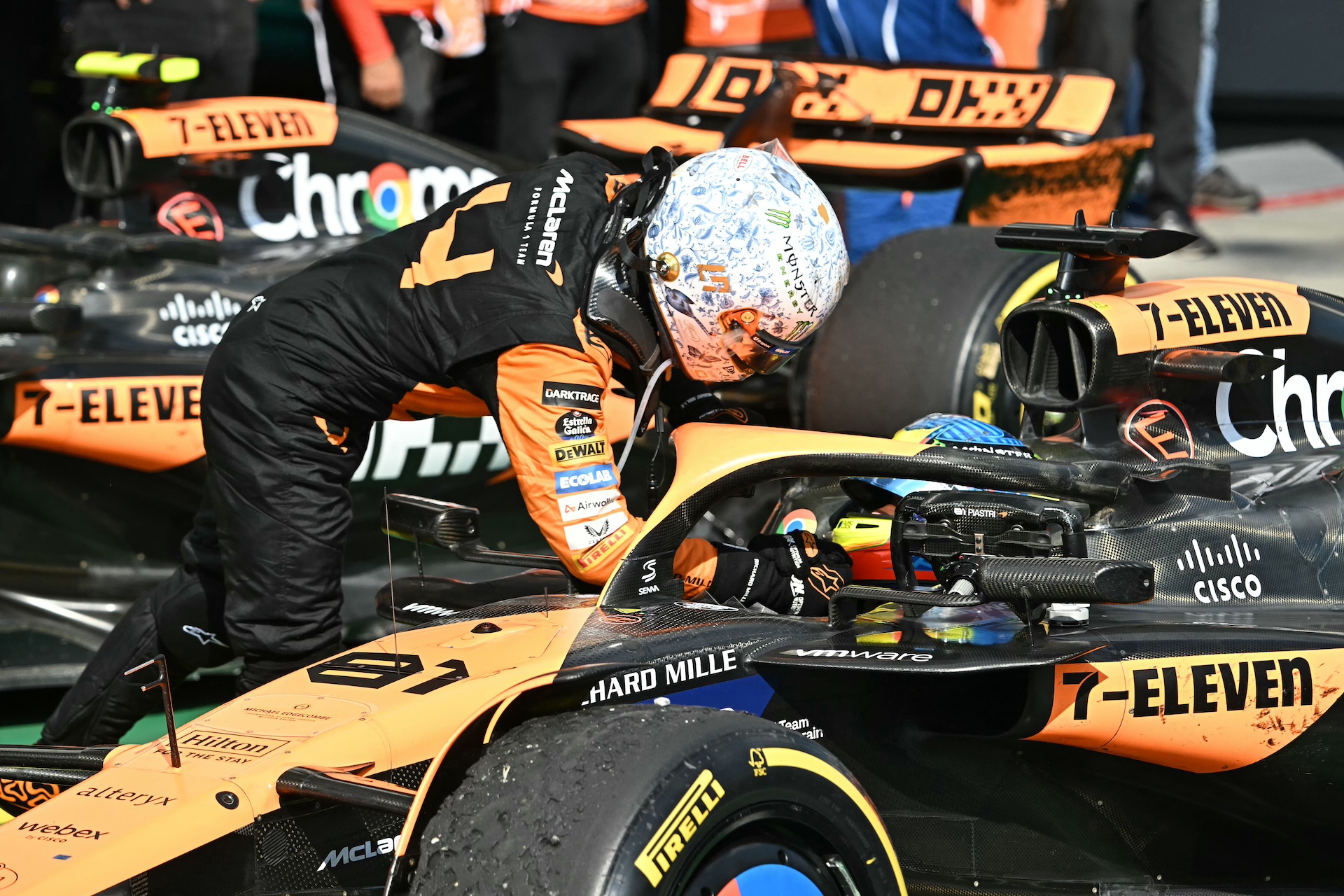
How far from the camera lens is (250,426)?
3227 mm

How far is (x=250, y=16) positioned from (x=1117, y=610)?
4.96 meters

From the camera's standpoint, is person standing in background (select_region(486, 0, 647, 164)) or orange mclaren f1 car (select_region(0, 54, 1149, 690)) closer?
orange mclaren f1 car (select_region(0, 54, 1149, 690))

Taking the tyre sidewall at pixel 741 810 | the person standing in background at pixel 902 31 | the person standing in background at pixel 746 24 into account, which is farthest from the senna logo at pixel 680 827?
the person standing in background at pixel 746 24

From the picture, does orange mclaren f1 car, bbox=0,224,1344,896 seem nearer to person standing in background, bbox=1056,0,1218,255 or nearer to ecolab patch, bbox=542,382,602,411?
ecolab patch, bbox=542,382,602,411

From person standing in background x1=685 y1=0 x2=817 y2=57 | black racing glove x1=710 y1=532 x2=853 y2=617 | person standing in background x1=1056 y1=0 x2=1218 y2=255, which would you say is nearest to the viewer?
black racing glove x1=710 y1=532 x2=853 y2=617

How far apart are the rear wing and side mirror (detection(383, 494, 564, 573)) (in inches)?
92.3

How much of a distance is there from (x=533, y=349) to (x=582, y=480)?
0.26 m

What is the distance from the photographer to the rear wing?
5.37 m

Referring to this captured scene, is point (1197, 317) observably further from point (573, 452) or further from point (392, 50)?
point (392, 50)

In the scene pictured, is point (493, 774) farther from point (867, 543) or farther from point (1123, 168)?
point (1123, 168)

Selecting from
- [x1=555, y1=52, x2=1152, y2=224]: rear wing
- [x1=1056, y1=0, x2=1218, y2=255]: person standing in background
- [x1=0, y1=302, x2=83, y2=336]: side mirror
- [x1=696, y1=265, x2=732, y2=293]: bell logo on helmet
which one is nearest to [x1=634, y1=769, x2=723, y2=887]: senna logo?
[x1=696, y1=265, x2=732, y2=293]: bell logo on helmet

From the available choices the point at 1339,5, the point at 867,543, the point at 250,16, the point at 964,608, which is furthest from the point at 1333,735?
the point at 1339,5

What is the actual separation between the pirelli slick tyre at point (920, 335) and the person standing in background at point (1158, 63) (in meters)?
4.42

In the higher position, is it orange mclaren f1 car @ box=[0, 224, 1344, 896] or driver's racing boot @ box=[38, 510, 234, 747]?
orange mclaren f1 car @ box=[0, 224, 1344, 896]
